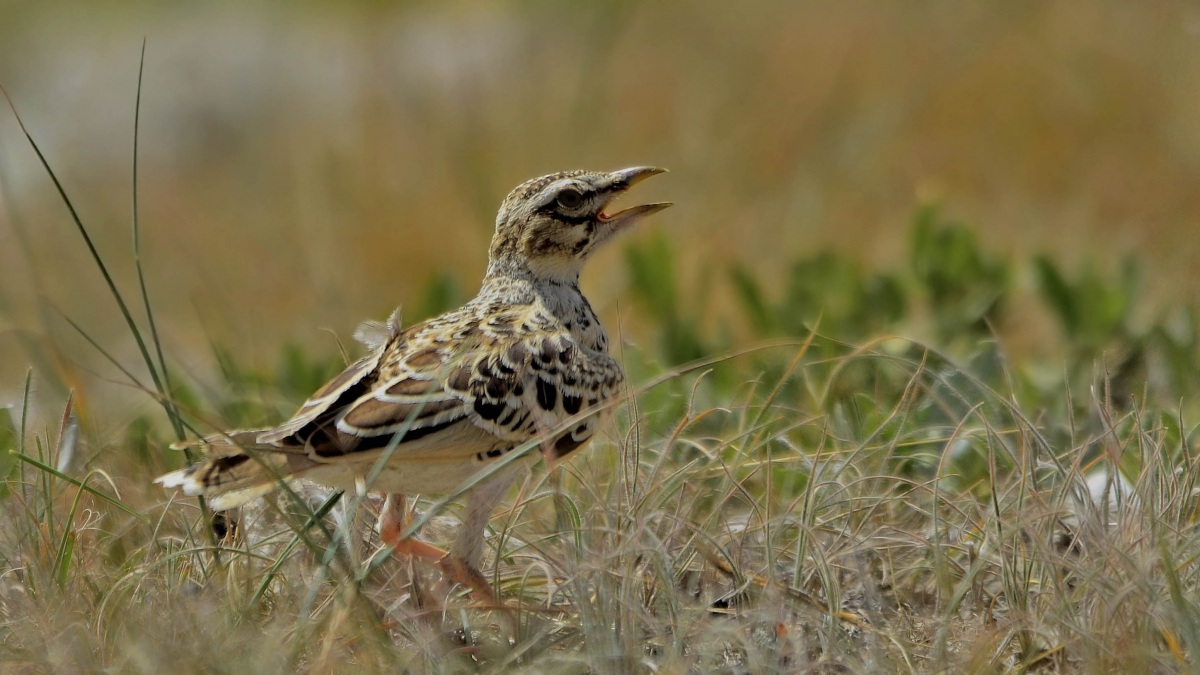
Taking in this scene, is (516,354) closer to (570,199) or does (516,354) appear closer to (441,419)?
(441,419)

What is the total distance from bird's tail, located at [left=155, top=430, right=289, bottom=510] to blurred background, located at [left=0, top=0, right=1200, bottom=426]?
2.74m

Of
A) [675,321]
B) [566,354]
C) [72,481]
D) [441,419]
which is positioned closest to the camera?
[72,481]

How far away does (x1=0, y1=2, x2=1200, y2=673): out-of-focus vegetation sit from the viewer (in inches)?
125

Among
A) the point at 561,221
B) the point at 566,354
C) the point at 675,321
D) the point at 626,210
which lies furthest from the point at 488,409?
the point at 675,321

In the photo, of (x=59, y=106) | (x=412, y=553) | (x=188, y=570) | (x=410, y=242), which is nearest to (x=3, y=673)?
(x=188, y=570)

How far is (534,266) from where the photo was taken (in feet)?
14.4

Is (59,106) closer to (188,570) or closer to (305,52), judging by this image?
(305,52)

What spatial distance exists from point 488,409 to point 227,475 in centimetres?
69

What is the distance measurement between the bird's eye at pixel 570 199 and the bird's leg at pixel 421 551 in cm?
111

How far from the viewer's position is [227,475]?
3.36 meters

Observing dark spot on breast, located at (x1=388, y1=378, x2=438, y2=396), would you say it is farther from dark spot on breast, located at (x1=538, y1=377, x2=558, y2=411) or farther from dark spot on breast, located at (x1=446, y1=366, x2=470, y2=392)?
dark spot on breast, located at (x1=538, y1=377, x2=558, y2=411)

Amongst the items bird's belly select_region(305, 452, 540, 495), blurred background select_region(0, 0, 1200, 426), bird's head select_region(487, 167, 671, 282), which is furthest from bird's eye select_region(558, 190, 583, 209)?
blurred background select_region(0, 0, 1200, 426)

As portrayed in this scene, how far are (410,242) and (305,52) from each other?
5.12 metres

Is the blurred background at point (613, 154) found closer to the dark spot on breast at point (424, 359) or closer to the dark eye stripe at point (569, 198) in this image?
the dark eye stripe at point (569, 198)
